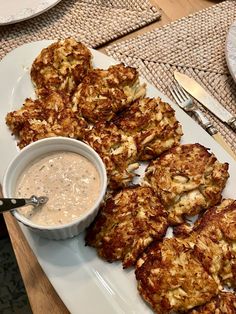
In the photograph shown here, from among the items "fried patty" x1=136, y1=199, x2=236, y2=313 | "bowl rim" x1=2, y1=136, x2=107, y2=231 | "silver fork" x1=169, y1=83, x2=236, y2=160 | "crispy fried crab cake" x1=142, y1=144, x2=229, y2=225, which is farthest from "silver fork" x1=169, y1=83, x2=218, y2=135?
"bowl rim" x1=2, y1=136, x2=107, y2=231

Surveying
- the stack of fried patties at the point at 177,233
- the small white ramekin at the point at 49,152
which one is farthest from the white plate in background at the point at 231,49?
the small white ramekin at the point at 49,152

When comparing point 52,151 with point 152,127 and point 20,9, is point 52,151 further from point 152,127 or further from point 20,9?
point 20,9

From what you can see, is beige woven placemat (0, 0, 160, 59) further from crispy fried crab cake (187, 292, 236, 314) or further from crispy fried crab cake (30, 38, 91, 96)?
crispy fried crab cake (187, 292, 236, 314)

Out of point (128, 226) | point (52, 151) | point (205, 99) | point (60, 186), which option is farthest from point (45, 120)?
point (205, 99)

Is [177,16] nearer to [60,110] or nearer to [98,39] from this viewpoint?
[98,39]

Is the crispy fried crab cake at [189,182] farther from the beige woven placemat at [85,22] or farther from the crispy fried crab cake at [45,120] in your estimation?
the beige woven placemat at [85,22]

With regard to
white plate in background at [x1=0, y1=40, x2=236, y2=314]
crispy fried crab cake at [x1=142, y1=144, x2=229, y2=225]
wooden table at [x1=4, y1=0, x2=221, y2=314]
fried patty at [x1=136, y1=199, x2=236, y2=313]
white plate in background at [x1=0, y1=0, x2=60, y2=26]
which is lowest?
wooden table at [x1=4, y1=0, x2=221, y2=314]
